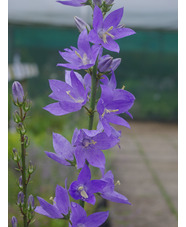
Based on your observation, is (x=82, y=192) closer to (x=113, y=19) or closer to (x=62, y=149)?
(x=62, y=149)

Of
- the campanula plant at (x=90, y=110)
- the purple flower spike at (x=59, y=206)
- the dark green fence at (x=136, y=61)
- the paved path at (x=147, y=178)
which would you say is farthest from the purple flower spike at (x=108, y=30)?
the dark green fence at (x=136, y=61)

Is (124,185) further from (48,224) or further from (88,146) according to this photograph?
(88,146)

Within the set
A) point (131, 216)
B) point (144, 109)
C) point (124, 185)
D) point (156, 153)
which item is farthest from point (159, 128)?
point (131, 216)

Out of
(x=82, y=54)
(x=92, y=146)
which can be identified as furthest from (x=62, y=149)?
(x=82, y=54)

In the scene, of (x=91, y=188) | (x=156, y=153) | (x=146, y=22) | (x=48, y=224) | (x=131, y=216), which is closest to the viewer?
(x=91, y=188)

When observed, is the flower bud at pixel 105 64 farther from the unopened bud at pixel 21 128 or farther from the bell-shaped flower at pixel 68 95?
the unopened bud at pixel 21 128
